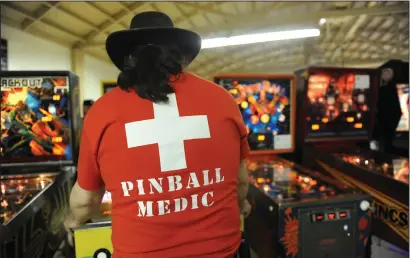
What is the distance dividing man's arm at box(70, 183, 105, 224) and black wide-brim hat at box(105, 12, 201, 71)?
460 mm

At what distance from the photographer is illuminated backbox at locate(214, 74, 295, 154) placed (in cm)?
286

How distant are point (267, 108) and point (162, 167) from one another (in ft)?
6.54

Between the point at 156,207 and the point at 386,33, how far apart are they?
427 inches

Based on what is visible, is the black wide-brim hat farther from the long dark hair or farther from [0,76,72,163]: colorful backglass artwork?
[0,76,72,163]: colorful backglass artwork

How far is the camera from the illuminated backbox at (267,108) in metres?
2.86

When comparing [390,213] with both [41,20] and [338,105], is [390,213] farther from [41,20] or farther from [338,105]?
[41,20]

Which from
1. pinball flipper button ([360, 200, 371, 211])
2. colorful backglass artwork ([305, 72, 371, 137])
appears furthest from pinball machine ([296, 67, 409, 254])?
pinball flipper button ([360, 200, 371, 211])

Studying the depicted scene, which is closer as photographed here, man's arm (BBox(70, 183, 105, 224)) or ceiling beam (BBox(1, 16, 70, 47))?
man's arm (BBox(70, 183, 105, 224))

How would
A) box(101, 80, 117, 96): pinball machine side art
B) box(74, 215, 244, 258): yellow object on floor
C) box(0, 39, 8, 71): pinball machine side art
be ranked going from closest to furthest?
box(74, 215, 244, 258): yellow object on floor
box(101, 80, 117, 96): pinball machine side art
box(0, 39, 8, 71): pinball machine side art

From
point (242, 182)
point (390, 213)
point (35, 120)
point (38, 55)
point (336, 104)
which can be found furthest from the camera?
point (38, 55)

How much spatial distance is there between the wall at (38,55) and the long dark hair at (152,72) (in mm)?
5147

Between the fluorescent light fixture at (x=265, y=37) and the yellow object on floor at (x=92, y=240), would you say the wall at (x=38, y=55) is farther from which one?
the yellow object on floor at (x=92, y=240)

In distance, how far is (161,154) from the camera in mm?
1059

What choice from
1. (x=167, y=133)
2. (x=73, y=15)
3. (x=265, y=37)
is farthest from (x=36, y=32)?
(x=167, y=133)
